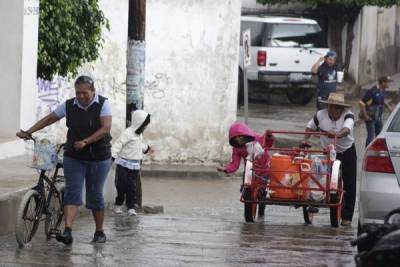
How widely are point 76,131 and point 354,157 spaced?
4357mm

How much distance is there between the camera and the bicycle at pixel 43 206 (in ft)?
34.4

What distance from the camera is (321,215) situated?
50.1 feet

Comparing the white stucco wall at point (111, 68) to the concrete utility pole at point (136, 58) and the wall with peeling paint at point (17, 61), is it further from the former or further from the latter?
the concrete utility pole at point (136, 58)

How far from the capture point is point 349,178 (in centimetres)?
1392

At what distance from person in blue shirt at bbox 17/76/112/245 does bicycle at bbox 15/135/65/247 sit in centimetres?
18

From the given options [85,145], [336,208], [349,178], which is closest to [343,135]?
[349,178]

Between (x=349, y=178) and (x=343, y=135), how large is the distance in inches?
29.5

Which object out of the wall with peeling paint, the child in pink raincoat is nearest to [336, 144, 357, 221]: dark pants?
the child in pink raincoat

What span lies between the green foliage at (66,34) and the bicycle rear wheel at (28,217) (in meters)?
4.98

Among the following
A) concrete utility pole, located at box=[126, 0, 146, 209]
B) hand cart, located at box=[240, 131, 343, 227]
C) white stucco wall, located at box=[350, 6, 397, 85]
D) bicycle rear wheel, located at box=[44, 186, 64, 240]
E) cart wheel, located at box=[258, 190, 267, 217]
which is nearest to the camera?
bicycle rear wheel, located at box=[44, 186, 64, 240]

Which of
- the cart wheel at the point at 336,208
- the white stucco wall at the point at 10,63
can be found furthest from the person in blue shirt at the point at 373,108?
the white stucco wall at the point at 10,63

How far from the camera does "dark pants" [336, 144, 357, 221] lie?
13844mm

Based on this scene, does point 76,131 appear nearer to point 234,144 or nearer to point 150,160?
point 234,144

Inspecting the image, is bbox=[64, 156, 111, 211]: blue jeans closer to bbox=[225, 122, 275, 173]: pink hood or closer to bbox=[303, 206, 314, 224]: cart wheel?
bbox=[225, 122, 275, 173]: pink hood
